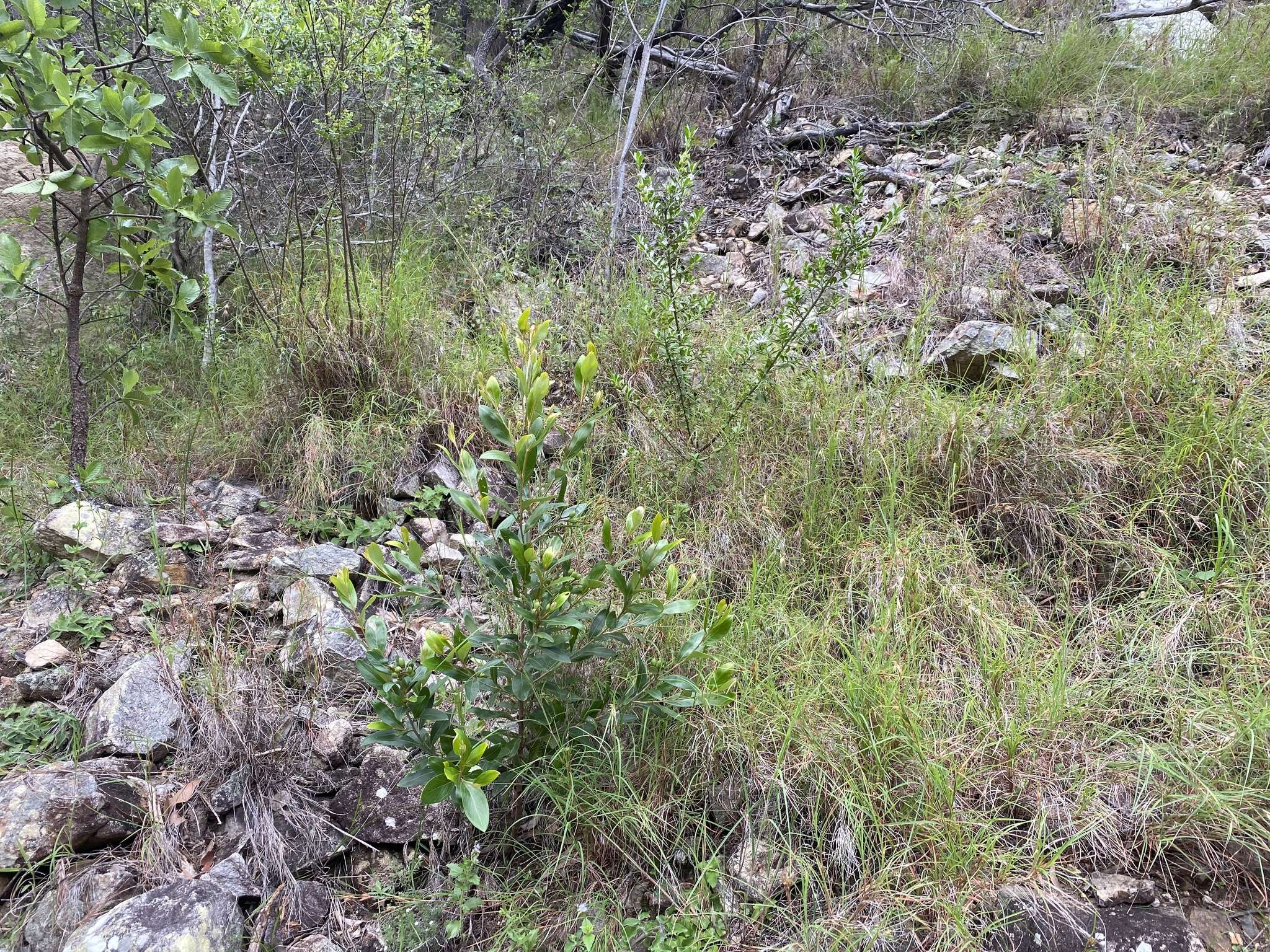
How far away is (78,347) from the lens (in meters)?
2.64

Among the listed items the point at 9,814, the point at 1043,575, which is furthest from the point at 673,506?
the point at 9,814

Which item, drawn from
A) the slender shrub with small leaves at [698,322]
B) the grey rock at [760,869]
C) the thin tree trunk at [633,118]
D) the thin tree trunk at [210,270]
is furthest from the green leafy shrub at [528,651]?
the thin tree trunk at [633,118]

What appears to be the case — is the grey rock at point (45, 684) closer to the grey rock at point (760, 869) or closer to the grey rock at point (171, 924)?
the grey rock at point (171, 924)

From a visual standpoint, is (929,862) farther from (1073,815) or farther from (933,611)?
(933,611)

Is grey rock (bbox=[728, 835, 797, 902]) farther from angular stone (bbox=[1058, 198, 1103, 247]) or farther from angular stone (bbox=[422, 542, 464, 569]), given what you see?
angular stone (bbox=[1058, 198, 1103, 247])

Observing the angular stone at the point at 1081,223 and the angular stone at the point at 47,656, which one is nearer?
the angular stone at the point at 47,656

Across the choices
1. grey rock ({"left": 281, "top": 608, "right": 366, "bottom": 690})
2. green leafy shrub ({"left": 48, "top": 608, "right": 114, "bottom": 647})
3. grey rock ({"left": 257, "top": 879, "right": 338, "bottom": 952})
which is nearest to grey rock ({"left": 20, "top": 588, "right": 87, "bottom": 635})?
green leafy shrub ({"left": 48, "top": 608, "right": 114, "bottom": 647})

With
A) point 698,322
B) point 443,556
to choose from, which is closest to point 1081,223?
point 698,322

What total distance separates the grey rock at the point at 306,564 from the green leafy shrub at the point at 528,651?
29.9 inches

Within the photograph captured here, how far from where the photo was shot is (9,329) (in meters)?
3.72

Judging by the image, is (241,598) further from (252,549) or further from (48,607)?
(48,607)

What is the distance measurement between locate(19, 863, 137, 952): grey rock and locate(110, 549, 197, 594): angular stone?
0.89 m

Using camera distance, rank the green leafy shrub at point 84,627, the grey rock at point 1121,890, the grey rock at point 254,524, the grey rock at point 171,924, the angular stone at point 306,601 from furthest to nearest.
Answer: the grey rock at point 254,524 < the angular stone at point 306,601 < the green leafy shrub at point 84,627 < the grey rock at point 1121,890 < the grey rock at point 171,924

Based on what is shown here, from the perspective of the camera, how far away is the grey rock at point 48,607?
225 centimetres
